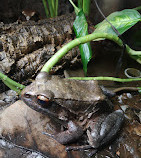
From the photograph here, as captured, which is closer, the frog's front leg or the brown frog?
the brown frog

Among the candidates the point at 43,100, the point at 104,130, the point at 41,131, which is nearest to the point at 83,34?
the point at 43,100

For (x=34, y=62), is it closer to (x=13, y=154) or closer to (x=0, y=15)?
(x=13, y=154)

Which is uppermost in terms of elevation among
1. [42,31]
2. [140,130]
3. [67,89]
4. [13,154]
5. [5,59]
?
[42,31]

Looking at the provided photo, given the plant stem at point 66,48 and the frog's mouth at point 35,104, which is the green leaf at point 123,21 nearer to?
the plant stem at point 66,48

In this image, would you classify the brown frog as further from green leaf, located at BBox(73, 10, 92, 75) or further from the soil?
green leaf, located at BBox(73, 10, 92, 75)

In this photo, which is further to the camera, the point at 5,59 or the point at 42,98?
the point at 5,59

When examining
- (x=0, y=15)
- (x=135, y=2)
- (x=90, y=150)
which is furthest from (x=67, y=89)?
(x=0, y=15)

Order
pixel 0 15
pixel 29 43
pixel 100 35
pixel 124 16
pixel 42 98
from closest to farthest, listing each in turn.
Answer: pixel 42 98 < pixel 100 35 < pixel 124 16 < pixel 29 43 < pixel 0 15

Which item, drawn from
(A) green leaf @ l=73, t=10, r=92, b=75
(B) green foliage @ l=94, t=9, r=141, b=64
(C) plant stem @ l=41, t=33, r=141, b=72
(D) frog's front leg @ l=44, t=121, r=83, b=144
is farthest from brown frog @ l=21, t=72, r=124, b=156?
(B) green foliage @ l=94, t=9, r=141, b=64
